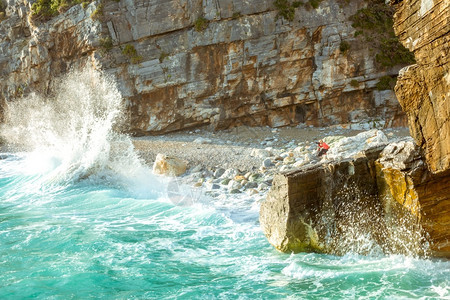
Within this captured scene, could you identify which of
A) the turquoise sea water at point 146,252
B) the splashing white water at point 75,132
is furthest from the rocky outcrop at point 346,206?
the splashing white water at point 75,132

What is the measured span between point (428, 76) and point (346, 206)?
280 centimetres

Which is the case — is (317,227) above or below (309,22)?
below

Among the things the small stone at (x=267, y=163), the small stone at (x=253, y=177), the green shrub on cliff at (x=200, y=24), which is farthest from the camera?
Result: the green shrub on cliff at (x=200, y=24)

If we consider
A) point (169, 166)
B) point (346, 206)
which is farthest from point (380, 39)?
point (346, 206)

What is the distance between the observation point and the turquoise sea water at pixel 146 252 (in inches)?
254

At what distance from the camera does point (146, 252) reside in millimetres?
8180

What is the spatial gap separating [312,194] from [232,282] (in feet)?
6.95

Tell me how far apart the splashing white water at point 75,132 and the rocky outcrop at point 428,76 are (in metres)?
9.96

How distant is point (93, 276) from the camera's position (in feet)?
23.4

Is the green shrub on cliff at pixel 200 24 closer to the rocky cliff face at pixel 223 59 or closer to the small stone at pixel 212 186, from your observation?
the rocky cliff face at pixel 223 59

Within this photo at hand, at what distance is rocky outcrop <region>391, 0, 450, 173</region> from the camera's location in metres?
5.24

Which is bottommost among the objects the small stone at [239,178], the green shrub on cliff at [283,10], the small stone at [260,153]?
the small stone at [239,178]

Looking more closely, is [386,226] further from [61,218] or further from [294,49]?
[294,49]

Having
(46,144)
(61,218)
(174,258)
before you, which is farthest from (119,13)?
(174,258)
